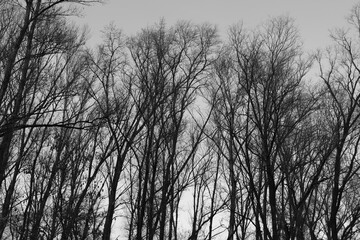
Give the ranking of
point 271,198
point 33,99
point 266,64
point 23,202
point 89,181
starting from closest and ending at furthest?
point 271,198 < point 266,64 < point 33,99 < point 89,181 < point 23,202

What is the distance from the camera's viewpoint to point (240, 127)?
45.9 feet

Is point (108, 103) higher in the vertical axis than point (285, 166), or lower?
higher

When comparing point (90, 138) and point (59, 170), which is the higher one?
point (90, 138)

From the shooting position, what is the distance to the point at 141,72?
1488 cm

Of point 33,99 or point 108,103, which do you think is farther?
point 108,103

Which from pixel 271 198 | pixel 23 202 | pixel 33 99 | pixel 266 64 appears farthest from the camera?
pixel 23 202

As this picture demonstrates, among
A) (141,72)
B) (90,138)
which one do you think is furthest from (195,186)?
(141,72)

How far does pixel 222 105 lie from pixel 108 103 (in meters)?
4.52

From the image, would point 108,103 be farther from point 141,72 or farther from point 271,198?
point 271,198

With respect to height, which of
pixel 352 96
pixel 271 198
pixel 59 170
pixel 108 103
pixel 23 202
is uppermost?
pixel 108 103

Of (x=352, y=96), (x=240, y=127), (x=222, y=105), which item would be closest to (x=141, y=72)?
(x=222, y=105)

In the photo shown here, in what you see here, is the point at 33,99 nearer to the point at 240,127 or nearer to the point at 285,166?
the point at 240,127

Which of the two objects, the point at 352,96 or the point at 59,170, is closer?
the point at 352,96

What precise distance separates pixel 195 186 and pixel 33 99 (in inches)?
367
